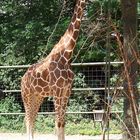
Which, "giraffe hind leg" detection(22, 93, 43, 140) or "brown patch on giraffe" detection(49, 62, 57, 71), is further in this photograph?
"giraffe hind leg" detection(22, 93, 43, 140)

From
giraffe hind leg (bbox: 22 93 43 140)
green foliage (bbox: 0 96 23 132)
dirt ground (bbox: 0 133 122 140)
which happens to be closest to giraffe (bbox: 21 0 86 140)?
giraffe hind leg (bbox: 22 93 43 140)

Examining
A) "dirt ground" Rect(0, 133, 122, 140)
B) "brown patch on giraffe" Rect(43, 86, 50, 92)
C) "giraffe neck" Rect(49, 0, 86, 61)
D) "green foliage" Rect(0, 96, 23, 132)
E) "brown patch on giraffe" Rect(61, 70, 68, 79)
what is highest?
"giraffe neck" Rect(49, 0, 86, 61)

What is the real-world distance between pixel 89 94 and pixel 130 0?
10.9ft

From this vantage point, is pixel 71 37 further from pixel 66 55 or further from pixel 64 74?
pixel 64 74

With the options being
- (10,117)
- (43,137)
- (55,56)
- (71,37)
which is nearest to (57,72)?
(55,56)

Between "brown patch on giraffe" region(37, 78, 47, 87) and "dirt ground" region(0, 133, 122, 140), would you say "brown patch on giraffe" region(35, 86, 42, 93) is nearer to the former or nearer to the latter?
"brown patch on giraffe" region(37, 78, 47, 87)

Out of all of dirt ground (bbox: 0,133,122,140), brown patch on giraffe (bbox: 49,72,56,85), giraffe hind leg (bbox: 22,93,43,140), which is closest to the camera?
brown patch on giraffe (bbox: 49,72,56,85)

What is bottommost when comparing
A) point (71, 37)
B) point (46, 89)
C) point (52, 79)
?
point (46, 89)

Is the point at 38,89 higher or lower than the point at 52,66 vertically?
lower

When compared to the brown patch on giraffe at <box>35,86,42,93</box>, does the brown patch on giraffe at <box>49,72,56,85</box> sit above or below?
above

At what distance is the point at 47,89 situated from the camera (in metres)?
5.46

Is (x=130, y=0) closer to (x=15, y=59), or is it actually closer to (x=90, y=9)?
(x=90, y=9)

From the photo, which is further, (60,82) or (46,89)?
(46,89)

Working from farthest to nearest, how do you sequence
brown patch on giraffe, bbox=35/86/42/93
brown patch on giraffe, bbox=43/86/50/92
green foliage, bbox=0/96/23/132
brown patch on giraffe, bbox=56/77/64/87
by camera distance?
green foliage, bbox=0/96/23/132 → brown patch on giraffe, bbox=35/86/42/93 → brown patch on giraffe, bbox=43/86/50/92 → brown patch on giraffe, bbox=56/77/64/87
